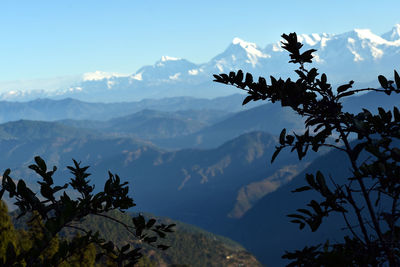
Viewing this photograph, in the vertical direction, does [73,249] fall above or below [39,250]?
below

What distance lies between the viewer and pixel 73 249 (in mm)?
6492

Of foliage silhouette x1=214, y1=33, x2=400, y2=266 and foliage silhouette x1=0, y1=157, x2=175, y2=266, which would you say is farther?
foliage silhouette x1=214, y1=33, x2=400, y2=266

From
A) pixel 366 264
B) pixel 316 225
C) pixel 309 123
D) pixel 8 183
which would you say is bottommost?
pixel 366 264

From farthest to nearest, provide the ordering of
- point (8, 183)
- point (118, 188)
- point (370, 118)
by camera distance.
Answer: point (118, 188) < point (8, 183) < point (370, 118)

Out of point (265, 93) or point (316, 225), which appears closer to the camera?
point (316, 225)

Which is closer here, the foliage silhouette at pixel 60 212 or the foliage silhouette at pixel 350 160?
the foliage silhouette at pixel 60 212

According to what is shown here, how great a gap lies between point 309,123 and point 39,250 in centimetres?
402

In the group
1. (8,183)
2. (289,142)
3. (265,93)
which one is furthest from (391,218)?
(8,183)

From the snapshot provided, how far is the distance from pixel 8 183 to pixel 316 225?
15.1 ft

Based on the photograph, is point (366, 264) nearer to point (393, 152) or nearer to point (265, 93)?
point (393, 152)

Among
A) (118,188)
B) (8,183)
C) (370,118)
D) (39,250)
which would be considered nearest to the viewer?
(39,250)

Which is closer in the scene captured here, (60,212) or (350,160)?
(350,160)

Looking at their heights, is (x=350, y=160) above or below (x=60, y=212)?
above

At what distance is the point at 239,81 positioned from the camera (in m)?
6.69
